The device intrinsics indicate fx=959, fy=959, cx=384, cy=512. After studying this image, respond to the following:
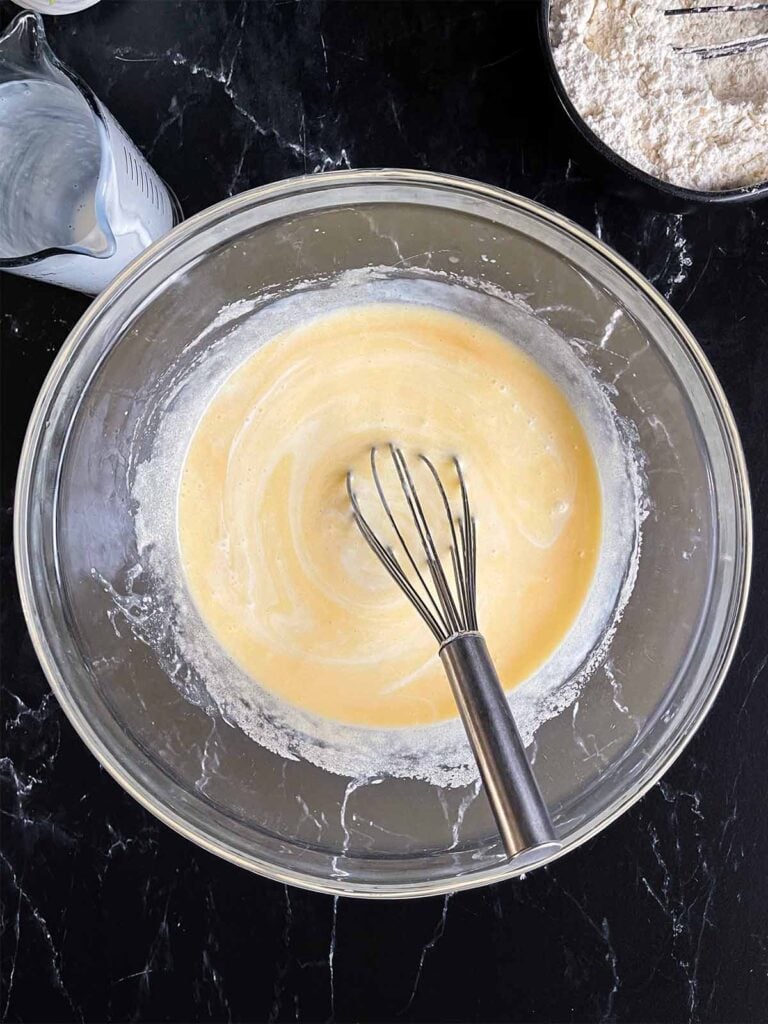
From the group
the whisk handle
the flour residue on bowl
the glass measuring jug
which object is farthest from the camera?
the flour residue on bowl

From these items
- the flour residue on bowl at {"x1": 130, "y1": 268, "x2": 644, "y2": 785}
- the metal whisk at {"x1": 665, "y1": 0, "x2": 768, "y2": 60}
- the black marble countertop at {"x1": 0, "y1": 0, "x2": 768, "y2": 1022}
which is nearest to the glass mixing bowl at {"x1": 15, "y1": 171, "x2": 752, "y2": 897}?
the flour residue on bowl at {"x1": 130, "y1": 268, "x2": 644, "y2": 785}

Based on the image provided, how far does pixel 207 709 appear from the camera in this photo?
1.08 m

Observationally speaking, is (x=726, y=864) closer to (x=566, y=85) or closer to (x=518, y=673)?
(x=518, y=673)

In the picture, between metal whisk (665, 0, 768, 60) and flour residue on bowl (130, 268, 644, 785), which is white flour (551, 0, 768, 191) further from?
flour residue on bowl (130, 268, 644, 785)

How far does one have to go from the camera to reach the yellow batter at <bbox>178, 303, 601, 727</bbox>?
3.59 ft

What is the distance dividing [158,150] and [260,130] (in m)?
0.12

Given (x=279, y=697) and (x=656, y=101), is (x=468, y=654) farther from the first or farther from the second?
(x=656, y=101)

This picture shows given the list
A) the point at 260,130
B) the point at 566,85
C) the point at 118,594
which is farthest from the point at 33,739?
the point at 566,85

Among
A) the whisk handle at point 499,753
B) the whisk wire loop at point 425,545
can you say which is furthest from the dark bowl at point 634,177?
the whisk handle at point 499,753

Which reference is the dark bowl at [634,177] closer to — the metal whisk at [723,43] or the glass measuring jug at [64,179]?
the metal whisk at [723,43]

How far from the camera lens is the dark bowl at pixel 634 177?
3.25 feet

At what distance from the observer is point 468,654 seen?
83 cm

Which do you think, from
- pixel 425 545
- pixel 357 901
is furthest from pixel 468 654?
pixel 357 901

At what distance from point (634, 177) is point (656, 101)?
9 centimetres
